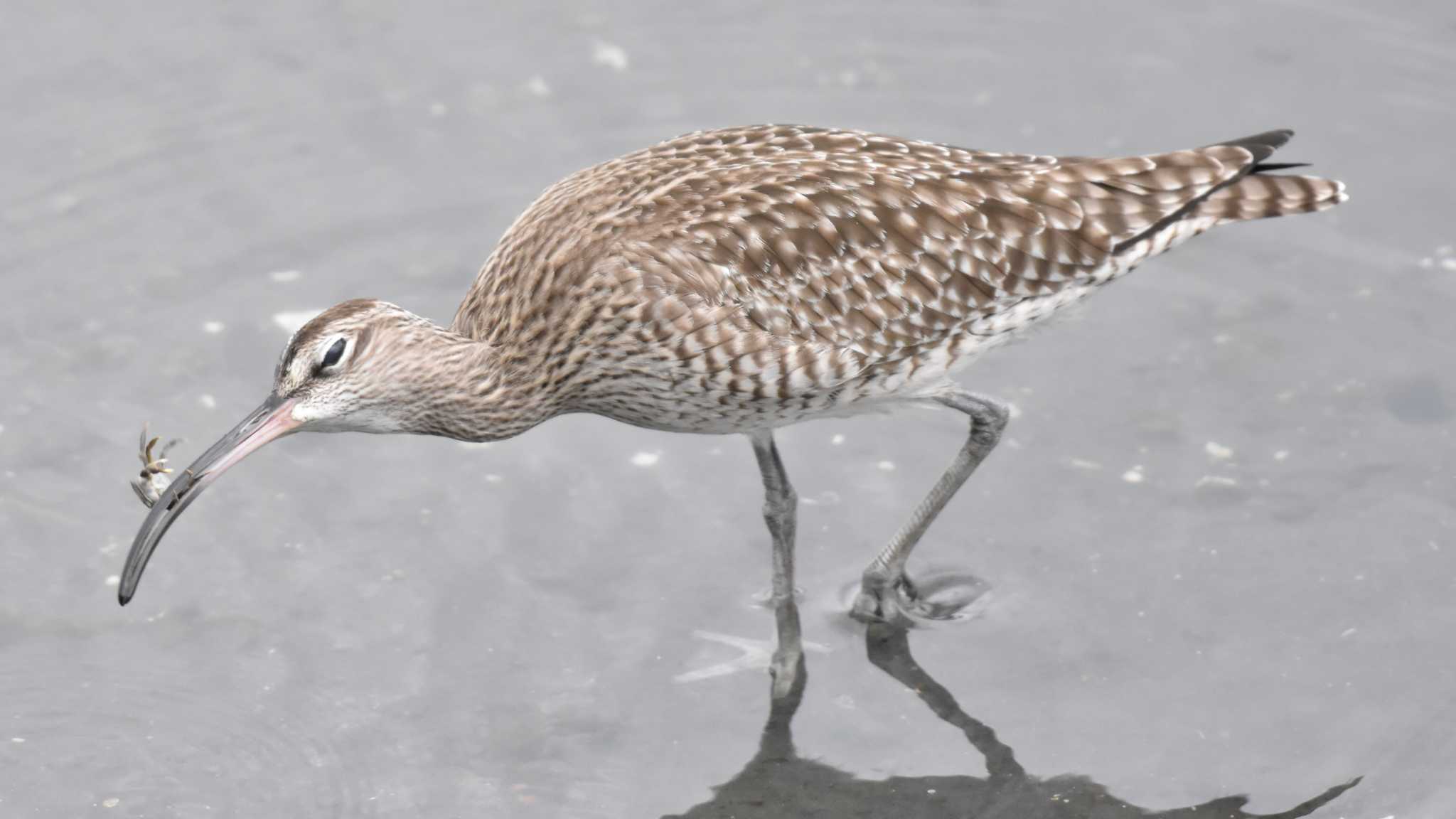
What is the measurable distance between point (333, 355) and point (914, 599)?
2.86 metres

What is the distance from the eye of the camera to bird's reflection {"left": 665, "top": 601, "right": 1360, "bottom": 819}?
7.45 m

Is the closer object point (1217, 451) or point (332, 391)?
point (332, 391)

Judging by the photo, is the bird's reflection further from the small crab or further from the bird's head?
the small crab

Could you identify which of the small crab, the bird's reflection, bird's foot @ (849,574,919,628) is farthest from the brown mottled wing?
the small crab

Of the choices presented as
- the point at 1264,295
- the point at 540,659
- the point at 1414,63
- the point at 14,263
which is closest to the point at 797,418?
the point at 540,659

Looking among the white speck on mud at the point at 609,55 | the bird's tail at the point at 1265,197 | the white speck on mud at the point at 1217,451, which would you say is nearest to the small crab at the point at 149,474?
the bird's tail at the point at 1265,197

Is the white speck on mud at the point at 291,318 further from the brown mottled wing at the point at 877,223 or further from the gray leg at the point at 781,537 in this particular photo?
the gray leg at the point at 781,537

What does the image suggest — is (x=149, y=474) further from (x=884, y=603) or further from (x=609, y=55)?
(x=609, y=55)

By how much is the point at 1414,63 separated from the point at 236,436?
7632 millimetres

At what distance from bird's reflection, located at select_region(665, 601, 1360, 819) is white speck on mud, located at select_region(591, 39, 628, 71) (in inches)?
198

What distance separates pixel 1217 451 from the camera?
9.18 metres

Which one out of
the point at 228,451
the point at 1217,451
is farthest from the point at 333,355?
the point at 1217,451

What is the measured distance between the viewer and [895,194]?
775cm

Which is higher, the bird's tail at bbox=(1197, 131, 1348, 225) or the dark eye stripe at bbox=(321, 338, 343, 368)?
the bird's tail at bbox=(1197, 131, 1348, 225)
